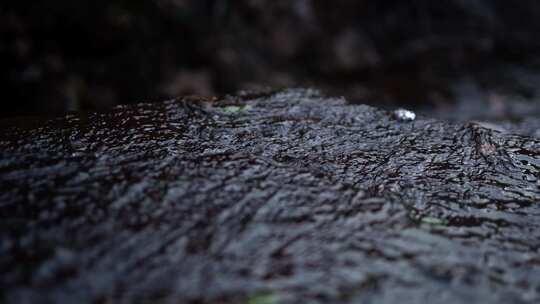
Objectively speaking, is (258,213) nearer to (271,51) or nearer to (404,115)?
(404,115)

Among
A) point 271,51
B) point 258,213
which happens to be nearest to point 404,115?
point 258,213

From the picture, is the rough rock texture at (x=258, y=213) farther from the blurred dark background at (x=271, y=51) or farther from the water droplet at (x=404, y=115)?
the blurred dark background at (x=271, y=51)

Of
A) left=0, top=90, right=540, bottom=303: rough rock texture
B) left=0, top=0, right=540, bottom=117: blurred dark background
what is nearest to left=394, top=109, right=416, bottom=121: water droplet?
left=0, top=90, right=540, bottom=303: rough rock texture

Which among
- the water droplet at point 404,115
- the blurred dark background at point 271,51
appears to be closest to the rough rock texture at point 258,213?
the water droplet at point 404,115

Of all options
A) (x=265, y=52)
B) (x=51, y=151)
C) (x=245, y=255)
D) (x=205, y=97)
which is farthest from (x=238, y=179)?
(x=265, y=52)

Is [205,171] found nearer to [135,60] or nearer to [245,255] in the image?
[245,255]

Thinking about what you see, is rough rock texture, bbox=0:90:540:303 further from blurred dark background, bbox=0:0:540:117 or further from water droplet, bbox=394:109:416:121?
blurred dark background, bbox=0:0:540:117
